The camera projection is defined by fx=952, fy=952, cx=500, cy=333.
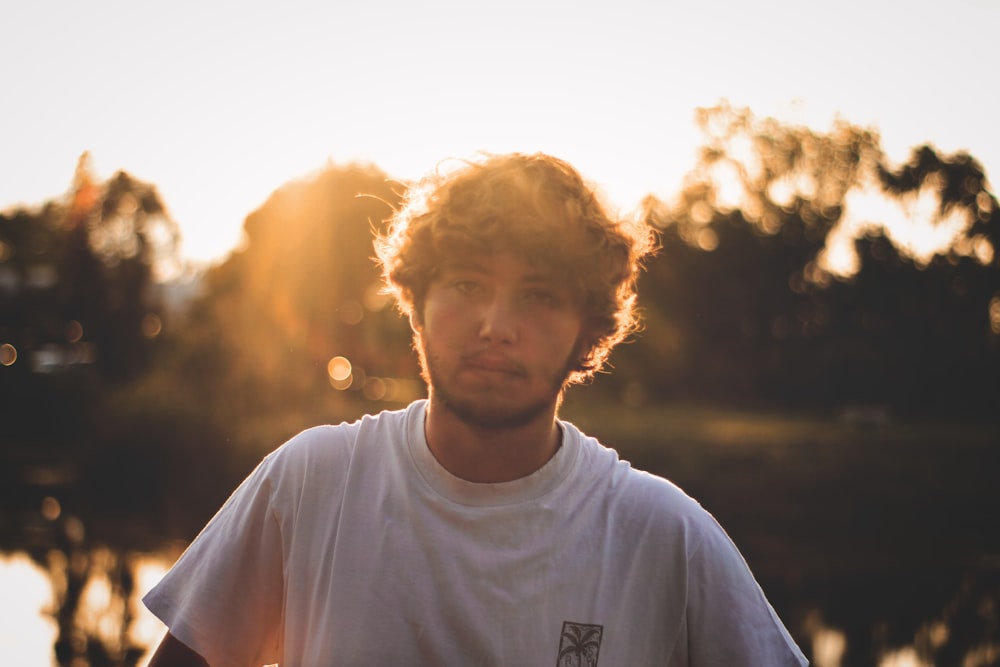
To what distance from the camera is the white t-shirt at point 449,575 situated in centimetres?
188

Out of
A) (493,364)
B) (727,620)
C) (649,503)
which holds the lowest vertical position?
(727,620)

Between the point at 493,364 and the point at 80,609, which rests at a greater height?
the point at 493,364

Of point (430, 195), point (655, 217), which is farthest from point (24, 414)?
point (430, 195)

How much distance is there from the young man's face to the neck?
0.06 ft

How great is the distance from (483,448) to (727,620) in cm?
62

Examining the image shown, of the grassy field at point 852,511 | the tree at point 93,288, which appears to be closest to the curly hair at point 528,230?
the grassy field at point 852,511

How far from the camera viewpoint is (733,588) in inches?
77.9

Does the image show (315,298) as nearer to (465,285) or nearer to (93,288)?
(93,288)

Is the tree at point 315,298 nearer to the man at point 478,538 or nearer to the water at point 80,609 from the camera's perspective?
the water at point 80,609

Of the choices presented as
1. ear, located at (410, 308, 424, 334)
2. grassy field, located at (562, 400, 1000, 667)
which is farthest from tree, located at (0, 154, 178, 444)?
ear, located at (410, 308, 424, 334)

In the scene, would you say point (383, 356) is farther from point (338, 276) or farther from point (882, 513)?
point (882, 513)

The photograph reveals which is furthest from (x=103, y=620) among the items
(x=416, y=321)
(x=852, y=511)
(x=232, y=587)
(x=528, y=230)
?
(x=852, y=511)

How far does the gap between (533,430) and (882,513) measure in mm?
20458

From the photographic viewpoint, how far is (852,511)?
20.5 metres
